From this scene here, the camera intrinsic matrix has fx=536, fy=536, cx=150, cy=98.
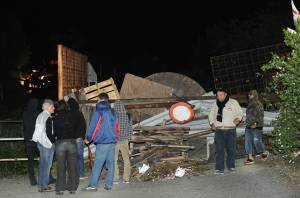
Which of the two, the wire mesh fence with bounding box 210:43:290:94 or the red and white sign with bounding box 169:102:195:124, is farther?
the wire mesh fence with bounding box 210:43:290:94

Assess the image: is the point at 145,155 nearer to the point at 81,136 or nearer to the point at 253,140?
the point at 81,136

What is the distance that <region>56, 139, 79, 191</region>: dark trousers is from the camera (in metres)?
9.36

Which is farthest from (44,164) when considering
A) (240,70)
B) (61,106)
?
(240,70)

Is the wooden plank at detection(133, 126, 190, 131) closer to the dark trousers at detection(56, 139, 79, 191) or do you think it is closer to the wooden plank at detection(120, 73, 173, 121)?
the wooden plank at detection(120, 73, 173, 121)

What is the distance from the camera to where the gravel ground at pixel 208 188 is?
9.01m

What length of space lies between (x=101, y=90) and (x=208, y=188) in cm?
551

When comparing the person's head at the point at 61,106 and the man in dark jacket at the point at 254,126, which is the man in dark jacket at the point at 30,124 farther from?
the man in dark jacket at the point at 254,126

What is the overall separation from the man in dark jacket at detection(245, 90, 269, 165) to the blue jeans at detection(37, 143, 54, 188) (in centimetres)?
425

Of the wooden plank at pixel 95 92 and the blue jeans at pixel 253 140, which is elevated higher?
the wooden plank at pixel 95 92

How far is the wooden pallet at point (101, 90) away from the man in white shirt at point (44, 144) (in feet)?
14.3

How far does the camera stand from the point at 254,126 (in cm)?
1134

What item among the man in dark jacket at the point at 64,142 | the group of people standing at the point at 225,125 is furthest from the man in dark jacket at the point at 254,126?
the man in dark jacket at the point at 64,142

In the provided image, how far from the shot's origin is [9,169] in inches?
493

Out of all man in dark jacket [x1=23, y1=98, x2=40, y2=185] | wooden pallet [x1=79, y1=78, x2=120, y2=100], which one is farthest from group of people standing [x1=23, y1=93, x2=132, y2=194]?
wooden pallet [x1=79, y1=78, x2=120, y2=100]
